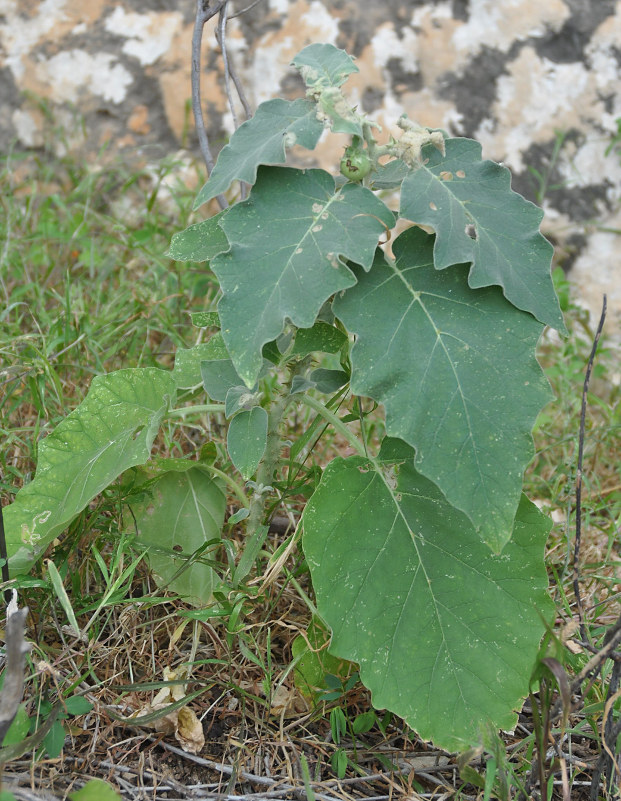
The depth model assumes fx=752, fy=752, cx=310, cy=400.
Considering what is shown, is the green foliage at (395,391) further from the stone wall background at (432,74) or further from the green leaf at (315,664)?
the stone wall background at (432,74)

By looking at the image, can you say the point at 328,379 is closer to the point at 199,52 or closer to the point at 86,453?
the point at 86,453

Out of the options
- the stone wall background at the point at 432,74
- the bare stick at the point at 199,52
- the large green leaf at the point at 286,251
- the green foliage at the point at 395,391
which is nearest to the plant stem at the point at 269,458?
the green foliage at the point at 395,391

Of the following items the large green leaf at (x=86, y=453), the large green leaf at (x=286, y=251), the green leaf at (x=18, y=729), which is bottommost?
the green leaf at (x=18, y=729)

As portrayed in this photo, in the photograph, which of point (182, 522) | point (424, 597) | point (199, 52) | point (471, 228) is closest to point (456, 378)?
point (424, 597)

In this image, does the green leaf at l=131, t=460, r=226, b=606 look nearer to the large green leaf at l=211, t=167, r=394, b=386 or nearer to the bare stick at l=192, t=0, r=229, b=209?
the large green leaf at l=211, t=167, r=394, b=386

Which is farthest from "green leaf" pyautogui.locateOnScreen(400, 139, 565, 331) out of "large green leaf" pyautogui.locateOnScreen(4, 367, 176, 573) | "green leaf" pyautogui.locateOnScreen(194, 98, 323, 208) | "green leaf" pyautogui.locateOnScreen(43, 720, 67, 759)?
"green leaf" pyautogui.locateOnScreen(43, 720, 67, 759)

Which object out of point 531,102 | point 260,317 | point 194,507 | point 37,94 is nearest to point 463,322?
Result: point 260,317

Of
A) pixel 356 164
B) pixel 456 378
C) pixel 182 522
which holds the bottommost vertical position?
pixel 182 522
